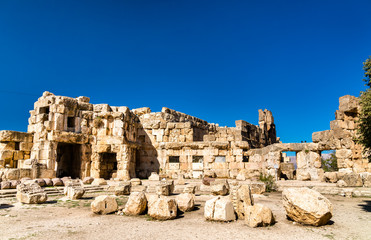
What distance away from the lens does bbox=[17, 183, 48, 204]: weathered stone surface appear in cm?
809

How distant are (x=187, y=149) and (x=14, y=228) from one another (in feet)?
42.2

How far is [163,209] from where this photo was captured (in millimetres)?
6070

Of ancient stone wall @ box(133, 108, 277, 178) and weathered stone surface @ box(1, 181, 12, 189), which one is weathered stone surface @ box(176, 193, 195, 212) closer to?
weathered stone surface @ box(1, 181, 12, 189)

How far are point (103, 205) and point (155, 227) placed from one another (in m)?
1.80

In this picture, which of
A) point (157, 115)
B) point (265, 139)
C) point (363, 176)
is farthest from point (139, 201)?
point (265, 139)

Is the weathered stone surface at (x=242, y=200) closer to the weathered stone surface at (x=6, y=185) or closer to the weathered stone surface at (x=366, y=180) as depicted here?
the weathered stone surface at (x=366, y=180)

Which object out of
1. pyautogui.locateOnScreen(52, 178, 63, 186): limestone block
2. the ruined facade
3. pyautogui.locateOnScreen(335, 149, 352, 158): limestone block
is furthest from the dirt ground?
the ruined facade

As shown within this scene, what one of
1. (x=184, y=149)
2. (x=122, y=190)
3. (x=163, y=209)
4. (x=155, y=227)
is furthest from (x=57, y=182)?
(x=155, y=227)

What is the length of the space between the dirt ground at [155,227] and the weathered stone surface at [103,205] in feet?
0.54

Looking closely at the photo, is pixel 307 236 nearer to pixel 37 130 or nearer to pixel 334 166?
Result: pixel 37 130

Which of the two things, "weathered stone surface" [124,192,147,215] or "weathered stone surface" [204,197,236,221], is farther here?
"weathered stone surface" [124,192,147,215]

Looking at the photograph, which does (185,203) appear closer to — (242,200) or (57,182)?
(242,200)

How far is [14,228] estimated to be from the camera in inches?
210

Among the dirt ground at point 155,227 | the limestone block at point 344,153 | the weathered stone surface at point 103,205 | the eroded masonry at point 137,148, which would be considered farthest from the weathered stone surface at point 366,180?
the weathered stone surface at point 103,205
